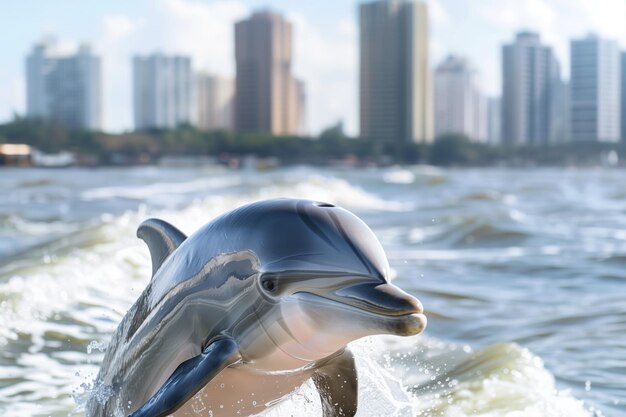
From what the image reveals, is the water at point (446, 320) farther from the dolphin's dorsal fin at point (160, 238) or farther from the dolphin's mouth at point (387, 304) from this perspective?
the dolphin's mouth at point (387, 304)

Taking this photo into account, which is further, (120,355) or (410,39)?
(410,39)

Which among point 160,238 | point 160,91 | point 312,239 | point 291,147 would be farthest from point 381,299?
point 160,91

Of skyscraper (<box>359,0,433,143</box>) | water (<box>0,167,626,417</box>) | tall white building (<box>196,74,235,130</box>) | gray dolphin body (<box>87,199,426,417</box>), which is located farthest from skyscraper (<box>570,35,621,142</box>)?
gray dolphin body (<box>87,199,426,417</box>)

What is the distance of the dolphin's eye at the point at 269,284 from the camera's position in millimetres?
2555

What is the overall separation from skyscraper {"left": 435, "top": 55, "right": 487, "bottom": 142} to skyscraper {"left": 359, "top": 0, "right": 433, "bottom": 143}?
3511cm

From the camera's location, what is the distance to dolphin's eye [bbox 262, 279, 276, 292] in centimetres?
255

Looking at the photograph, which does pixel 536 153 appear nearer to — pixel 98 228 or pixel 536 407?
pixel 98 228

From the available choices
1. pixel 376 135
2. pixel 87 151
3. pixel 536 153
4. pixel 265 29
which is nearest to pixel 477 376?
pixel 87 151

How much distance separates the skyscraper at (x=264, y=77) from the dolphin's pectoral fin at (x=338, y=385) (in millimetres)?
149047

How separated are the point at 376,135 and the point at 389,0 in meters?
25.6

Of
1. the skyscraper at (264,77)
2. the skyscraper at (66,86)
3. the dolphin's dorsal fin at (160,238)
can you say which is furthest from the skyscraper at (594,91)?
the dolphin's dorsal fin at (160,238)

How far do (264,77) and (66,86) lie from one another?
3199cm

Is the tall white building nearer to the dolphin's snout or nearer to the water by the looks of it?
the water

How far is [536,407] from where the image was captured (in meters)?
5.34
